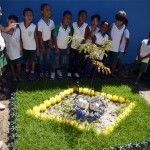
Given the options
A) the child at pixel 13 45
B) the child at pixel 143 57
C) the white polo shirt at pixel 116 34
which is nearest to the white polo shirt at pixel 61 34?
the child at pixel 13 45

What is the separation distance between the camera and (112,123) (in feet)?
21.8

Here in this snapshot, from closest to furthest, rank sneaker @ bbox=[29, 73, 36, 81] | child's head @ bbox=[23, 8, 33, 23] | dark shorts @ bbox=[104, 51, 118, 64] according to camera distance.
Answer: child's head @ bbox=[23, 8, 33, 23], sneaker @ bbox=[29, 73, 36, 81], dark shorts @ bbox=[104, 51, 118, 64]

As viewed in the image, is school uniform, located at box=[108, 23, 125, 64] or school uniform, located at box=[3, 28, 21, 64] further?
school uniform, located at box=[108, 23, 125, 64]

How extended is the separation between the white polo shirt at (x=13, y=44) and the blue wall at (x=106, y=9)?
893mm

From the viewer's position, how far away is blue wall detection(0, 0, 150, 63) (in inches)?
318

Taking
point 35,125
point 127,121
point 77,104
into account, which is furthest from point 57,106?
point 127,121

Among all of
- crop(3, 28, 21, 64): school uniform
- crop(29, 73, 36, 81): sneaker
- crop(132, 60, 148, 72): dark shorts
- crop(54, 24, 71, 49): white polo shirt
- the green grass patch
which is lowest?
the green grass patch

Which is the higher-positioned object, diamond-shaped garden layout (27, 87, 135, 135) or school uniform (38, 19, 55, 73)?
school uniform (38, 19, 55, 73)

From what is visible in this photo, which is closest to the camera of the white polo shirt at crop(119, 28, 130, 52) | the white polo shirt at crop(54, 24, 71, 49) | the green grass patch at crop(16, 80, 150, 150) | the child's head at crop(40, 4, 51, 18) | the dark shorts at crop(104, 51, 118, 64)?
the green grass patch at crop(16, 80, 150, 150)

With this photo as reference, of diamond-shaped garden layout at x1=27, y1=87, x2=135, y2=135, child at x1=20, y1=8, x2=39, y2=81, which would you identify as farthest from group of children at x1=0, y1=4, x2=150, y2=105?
diamond-shaped garden layout at x1=27, y1=87, x2=135, y2=135

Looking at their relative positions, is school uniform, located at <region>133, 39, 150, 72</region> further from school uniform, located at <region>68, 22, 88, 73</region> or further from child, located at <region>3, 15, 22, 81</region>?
child, located at <region>3, 15, 22, 81</region>

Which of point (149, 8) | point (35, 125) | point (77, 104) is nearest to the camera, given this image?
point (35, 125)

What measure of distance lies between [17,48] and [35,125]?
2.03 meters

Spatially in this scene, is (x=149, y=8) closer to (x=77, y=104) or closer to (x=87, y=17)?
(x=87, y=17)
